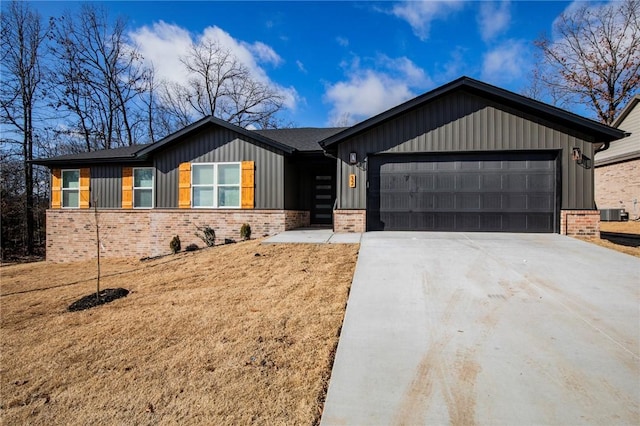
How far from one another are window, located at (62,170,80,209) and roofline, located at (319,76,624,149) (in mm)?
10332

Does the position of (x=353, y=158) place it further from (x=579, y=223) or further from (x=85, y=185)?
(x=85, y=185)

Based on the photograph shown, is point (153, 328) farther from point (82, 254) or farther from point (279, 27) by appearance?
point (279, 27)

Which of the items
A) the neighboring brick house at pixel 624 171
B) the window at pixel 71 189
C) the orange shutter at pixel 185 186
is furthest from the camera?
the neighboring brick house at pixel 624 171

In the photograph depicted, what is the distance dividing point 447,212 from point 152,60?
931 inches

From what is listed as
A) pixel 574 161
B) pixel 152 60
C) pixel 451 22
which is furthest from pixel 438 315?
pixel 152 60

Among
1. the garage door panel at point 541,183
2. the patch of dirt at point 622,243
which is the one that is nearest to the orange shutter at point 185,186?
the garage door panel at point 541,183

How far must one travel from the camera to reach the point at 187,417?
2.12 meters

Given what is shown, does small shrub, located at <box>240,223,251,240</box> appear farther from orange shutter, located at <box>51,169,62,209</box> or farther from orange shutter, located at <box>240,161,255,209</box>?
orange shutter, located at <box>51,169,62,209</box>

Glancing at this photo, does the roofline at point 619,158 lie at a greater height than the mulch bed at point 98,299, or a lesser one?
greater

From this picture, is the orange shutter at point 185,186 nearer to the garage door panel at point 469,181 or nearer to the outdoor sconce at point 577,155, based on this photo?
the garage door panel at point 469,181

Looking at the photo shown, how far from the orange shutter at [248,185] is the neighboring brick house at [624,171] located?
1690 cm

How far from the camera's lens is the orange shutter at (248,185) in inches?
394

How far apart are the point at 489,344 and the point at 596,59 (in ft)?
84.8

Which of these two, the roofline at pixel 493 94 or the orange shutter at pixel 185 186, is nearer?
the roofline at pixel 493 94
